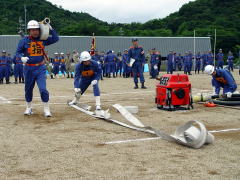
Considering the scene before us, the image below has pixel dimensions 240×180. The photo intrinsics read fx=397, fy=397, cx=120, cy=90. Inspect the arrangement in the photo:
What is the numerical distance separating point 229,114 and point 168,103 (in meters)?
1.52

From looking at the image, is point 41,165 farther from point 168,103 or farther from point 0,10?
point 0,10

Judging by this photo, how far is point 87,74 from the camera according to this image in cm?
1043

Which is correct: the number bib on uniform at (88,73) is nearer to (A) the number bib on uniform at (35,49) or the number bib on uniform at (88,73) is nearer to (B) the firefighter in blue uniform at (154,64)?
(A) the number bib on uniform at (35,49)

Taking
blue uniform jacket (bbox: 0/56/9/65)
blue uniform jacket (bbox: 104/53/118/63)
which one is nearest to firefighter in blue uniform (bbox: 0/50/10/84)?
blue uniform jacket (bbox: 0/56/9/65)

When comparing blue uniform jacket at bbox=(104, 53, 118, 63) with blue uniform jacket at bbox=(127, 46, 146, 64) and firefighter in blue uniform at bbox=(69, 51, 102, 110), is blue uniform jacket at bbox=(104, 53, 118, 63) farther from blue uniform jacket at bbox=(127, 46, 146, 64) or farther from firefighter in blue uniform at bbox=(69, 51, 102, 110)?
firefighter in blue uniform at bbox=(69, 51, 102, 110)

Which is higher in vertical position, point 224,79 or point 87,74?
point 87,74

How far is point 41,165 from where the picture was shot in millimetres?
5180

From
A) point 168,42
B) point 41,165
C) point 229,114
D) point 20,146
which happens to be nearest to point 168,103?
point 229,114

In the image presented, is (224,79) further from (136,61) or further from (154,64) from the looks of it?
(154,64)

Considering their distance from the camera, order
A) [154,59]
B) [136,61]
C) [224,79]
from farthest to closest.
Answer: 1. [154,59]
2. [136,61]
3. [224,79]

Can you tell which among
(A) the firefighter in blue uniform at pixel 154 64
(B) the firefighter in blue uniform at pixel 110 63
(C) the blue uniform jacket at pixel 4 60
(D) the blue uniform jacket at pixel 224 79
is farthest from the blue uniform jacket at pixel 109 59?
(D) the blue uniform jacket at pixel 224 79

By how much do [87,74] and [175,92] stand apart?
2.35 m

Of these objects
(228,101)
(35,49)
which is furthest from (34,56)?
(228,101)

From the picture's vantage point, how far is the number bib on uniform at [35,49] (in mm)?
9227
